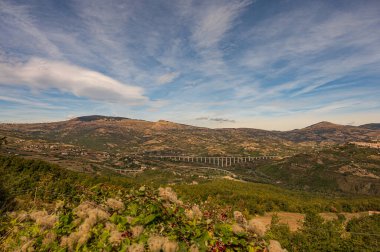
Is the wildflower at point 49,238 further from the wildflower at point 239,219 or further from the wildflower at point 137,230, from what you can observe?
the wildflower at point 239,219

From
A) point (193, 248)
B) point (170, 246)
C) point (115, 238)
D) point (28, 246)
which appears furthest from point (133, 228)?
point (28, 246)

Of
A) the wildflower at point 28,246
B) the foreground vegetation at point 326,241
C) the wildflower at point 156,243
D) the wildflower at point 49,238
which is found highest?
the wildflower at point 156,243

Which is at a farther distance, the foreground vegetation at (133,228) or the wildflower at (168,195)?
the wildflower at (168,195)

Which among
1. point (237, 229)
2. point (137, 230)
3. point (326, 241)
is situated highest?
point (237, 229)

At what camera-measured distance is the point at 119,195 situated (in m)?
8.55

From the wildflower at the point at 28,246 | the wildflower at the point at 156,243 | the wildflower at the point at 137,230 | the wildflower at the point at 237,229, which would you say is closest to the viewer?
the wildflower at the point at 156,243

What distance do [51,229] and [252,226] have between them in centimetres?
530

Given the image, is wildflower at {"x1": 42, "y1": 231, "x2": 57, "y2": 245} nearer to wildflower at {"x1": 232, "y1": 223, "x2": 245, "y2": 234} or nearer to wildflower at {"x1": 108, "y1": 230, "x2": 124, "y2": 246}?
wildflower at {"x1": 108, "y1": 230, "x2": 124, "y2": 246}

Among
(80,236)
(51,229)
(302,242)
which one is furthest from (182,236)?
(302,242)

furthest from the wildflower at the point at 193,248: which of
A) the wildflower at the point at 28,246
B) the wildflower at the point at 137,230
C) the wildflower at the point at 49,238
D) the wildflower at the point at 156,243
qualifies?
the wildflower at the point at 28,246

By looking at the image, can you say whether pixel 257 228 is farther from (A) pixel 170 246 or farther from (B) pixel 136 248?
(B) pixel 136 248

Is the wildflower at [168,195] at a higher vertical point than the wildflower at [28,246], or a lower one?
higher

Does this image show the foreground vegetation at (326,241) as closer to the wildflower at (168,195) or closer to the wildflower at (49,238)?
the wildflower at (168,195)

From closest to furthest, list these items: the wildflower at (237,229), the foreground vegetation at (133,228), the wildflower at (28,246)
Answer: the foreground vegetation at (133,228) < the wildflower at (237,229) < the wildflower at (28,246)
